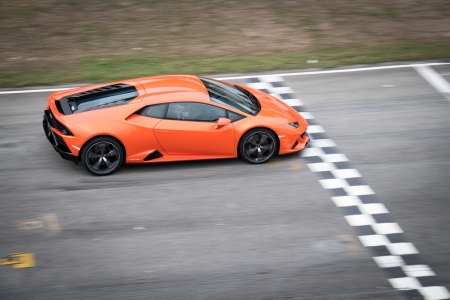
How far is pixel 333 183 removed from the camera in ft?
34.4

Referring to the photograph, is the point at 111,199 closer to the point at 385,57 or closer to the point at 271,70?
the point at 271,70

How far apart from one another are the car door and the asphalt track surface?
Answer: 0.45 metres

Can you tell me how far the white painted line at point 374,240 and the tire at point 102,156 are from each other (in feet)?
13.3

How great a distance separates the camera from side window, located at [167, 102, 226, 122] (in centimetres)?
1048

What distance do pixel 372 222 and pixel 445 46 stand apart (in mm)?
8735

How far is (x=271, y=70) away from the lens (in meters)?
15.0

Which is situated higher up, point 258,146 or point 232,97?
point 232,97

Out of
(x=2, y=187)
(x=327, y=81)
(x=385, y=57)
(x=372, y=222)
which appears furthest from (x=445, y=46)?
(x=2, y=187)

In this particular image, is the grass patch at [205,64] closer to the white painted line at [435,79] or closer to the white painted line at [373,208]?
the white painted line at [435,79]

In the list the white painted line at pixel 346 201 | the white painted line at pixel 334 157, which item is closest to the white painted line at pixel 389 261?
the white painted line at pixel 346 201

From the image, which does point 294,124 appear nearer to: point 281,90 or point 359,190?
point 359,190

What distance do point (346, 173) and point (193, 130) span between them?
8.86 ft

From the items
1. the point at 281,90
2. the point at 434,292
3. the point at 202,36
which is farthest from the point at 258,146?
the point at 202,36

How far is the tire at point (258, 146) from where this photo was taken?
422 inches
